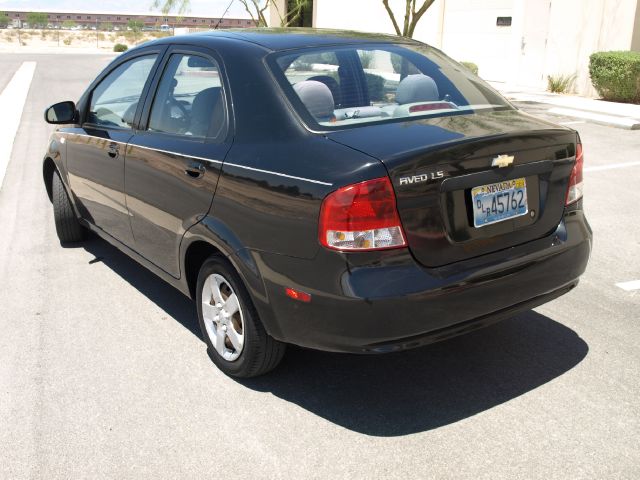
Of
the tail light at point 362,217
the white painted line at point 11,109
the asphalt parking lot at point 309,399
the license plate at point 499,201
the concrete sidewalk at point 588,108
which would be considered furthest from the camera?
the concrete sidewalk at point 588,108

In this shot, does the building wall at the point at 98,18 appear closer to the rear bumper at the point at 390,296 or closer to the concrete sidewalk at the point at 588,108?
the concrete sidewalk at the point at 588,108

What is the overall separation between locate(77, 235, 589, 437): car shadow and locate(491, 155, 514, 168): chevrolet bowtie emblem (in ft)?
3.89

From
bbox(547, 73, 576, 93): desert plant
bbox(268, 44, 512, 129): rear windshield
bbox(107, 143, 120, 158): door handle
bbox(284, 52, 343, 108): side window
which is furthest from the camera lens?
bbox(547, 73, 576, 93): desert plant

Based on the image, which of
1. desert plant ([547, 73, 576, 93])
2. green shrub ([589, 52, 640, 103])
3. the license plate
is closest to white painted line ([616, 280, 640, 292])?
the license plate

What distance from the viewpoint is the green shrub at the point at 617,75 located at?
51.9 feet

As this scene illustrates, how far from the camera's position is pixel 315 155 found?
3.13 metres

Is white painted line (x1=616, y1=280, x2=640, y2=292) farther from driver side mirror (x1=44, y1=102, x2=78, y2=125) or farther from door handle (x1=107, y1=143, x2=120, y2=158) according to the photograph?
driver side mirror (x1=44, y1=102, x2=78, y2=125)

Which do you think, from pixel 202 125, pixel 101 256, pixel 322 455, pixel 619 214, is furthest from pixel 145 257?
pixel 619 214

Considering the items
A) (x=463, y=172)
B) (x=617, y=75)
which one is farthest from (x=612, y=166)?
(x=617, y=75)

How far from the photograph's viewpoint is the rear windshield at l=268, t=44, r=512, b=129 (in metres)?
3.56

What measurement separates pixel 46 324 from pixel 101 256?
4.72 feet

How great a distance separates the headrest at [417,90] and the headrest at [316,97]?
49 cm

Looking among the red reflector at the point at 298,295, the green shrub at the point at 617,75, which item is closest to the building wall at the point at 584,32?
the green shrub at the point at 617,75

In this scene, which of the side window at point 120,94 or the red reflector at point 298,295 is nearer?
the red reflector at point 298,295
